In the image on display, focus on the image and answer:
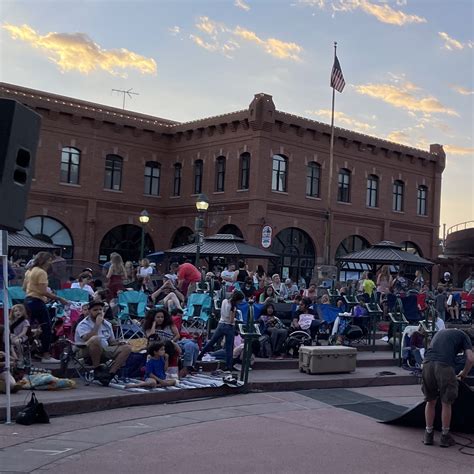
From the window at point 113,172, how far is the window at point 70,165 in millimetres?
1673

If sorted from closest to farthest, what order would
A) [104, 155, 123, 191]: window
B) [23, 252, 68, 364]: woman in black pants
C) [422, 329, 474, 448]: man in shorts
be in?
[422, 329, 474, 448]: man in shorts
[23, 252, 68, 364]: woman in black pants
[104, 155, 123, 191]: window

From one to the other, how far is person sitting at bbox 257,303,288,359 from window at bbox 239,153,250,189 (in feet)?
64.5

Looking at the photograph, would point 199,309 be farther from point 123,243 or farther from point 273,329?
point 123,243

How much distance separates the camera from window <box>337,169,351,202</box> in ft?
127

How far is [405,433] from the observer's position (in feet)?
Answer: 31.1

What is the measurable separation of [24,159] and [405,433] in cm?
631

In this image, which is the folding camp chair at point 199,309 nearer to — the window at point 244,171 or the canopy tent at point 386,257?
the canopy tent at point 386,257

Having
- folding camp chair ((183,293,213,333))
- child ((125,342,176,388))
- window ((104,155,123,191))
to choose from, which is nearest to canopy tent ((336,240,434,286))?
folding camp chair ((183,293,213,333))

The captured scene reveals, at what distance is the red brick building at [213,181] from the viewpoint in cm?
3516

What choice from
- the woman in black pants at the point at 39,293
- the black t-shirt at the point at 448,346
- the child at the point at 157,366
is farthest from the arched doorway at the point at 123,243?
the black t-shirt at the point at 448,346

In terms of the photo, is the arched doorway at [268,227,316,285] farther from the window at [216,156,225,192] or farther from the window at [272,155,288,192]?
the window at [216,156,225,192]

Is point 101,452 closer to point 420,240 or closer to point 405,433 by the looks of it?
point 405,433

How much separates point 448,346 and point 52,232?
96.5 feet

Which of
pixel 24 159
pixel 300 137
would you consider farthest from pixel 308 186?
pixel 24 159
